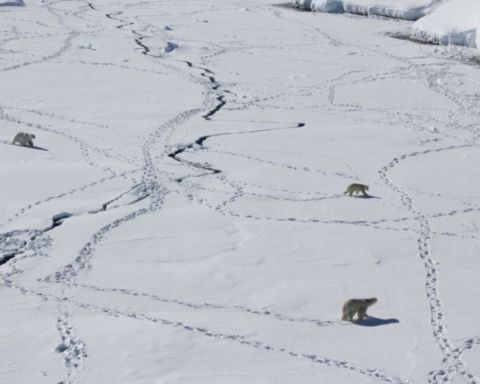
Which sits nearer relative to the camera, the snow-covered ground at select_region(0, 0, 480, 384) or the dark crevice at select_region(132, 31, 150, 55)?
the snow-covered ground at select_region(0, 0, 480, 384)

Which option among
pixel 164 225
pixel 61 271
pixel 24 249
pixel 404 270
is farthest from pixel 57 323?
pixel 404 270

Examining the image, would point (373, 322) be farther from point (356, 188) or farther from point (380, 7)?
point (380, 7)

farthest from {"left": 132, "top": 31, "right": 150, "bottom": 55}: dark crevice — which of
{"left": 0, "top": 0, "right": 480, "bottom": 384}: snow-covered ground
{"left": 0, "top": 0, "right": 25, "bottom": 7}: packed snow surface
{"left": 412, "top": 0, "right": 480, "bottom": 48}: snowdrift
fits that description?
{"left": 412, "top": 0, "right": 480, "bottom": 48}: snowdrift

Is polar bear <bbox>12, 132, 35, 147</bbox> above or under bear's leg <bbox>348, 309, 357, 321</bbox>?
under

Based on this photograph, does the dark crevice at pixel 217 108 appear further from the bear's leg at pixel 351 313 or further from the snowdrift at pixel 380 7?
the snowdrift at pixel 380 7

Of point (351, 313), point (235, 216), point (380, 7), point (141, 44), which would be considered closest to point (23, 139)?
point (235, 216)

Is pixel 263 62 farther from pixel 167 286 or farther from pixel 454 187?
pixel 167 286

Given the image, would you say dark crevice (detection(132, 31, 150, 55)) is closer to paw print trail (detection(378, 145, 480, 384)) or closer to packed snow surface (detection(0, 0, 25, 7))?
packed snow surface (detection(0, 0, 25, 7))
